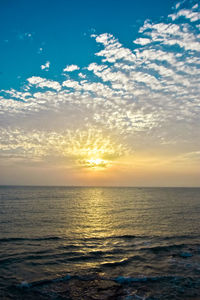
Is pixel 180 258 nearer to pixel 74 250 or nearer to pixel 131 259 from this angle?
pixel 131 259

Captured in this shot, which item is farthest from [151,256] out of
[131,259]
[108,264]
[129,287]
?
[129,287]

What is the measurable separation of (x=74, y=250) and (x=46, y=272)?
22.6 feet

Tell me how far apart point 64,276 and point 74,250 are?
24.6 feet

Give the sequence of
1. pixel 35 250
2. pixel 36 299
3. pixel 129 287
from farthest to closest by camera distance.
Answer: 1. pixel 35 250
2. pixel 129 287
3. pixel 36 299

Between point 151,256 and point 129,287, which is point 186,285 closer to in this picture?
point 129,287

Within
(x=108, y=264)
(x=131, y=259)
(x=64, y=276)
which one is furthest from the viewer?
(x=131, y=259)

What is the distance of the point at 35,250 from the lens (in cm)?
2436

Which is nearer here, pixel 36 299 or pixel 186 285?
pixel 36 299

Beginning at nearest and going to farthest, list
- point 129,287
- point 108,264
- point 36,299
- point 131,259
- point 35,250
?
point 36,299
point 129,287
point 108,264
point 131,259
point 35,250

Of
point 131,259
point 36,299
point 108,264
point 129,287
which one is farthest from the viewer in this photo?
point 131,259

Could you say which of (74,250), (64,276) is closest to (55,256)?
(74,250)

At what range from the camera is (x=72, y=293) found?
1487 centimetres

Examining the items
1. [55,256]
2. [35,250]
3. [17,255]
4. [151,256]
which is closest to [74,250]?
[55,256]

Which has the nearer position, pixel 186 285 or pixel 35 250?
pixel 186 285
